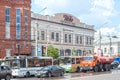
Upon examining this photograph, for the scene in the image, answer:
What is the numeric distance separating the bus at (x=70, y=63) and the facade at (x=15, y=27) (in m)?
14.4

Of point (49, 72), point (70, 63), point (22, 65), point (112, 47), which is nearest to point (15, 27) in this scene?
point (70, 63)

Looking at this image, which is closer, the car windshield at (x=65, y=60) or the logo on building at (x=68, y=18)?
the car windshield at (x=65, y=60)

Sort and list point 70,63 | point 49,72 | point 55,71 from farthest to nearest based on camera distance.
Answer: point 70,63 < point 55,71 < point 49,72

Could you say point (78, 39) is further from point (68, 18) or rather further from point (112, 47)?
point (112, 47)

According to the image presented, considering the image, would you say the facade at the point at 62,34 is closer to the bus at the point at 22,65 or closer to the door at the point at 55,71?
the bus at the point at 22,65

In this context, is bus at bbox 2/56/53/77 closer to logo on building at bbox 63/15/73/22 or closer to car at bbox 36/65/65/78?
car at bbox 36/65/65/78

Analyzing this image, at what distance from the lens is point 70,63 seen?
51.1m

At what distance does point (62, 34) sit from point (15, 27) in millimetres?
16697

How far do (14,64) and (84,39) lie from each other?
48.1 metres

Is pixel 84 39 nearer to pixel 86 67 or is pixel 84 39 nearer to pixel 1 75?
pixel 86 67

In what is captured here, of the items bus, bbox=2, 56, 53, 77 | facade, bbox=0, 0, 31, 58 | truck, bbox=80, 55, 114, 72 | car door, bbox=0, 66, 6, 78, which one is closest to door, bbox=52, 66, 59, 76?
bus, bbox=2, 56, 53, 77

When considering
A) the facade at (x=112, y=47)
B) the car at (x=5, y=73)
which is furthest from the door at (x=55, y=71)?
the facade at (x=112, y=47)

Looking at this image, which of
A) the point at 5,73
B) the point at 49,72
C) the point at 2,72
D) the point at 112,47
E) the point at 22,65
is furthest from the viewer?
→ the point at 112,47

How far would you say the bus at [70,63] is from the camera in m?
51.1
